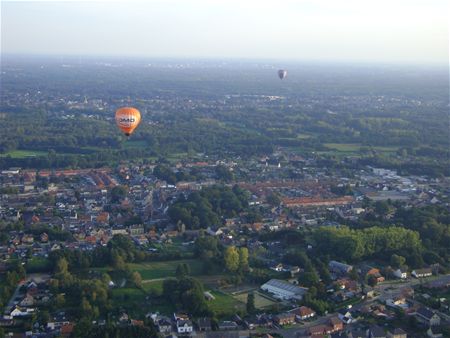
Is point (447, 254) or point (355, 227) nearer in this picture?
point (447, 254)

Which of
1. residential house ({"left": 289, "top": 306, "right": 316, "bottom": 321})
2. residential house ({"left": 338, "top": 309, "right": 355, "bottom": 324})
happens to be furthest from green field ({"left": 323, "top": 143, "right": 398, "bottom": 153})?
residential house ({"left": 289, "top": 306, "right": 316, "bottom": 321})

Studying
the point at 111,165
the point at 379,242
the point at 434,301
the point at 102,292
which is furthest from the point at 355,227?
the point at 111,165

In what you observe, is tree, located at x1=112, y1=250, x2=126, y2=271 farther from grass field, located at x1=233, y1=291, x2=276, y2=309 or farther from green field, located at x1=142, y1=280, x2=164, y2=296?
grass field, located at x1=233, y1=291, x2=276, y2=309

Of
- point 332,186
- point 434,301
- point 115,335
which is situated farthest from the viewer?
point 332,186

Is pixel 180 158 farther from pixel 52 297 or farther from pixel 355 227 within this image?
pixel 52 297

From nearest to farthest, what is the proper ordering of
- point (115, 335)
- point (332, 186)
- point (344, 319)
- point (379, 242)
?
1. point (115, 335)
2. point (344, 319)
3. point (379, 242)
4. point (332, 186)

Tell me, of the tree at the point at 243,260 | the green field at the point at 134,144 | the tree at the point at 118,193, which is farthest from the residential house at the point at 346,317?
the green field at the point at 134,144

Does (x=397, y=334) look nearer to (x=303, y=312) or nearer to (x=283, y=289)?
(x=303, y=312)
